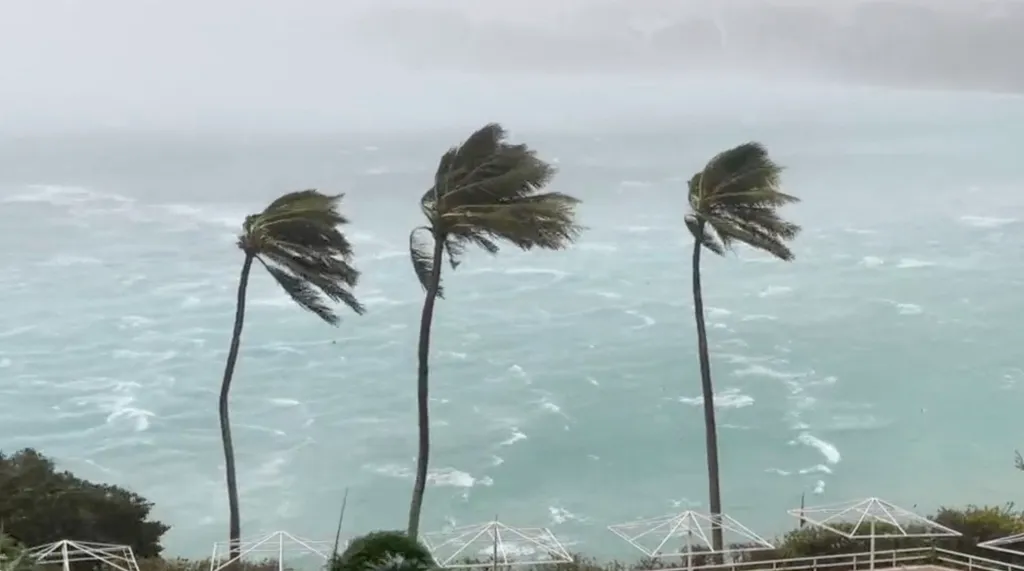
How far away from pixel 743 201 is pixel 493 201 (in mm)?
2824

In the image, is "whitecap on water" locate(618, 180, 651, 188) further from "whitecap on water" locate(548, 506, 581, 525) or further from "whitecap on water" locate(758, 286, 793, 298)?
"whitecap on water" locate(548, 506, 581, 525)

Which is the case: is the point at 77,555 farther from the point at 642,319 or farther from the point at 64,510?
the point at 642,319

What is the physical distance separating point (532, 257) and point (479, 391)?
65.7 feet

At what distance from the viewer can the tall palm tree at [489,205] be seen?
9.68 meters

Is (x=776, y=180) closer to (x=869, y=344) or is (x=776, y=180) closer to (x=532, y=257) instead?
(x=869, y=344)

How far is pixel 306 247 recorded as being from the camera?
412 inches

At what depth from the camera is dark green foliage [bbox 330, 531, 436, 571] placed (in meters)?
6.24

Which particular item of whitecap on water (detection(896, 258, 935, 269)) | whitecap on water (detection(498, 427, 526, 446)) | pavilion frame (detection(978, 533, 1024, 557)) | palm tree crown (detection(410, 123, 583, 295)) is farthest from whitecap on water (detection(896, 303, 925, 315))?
palm tree crown (detection(410, 123, 583, 295))

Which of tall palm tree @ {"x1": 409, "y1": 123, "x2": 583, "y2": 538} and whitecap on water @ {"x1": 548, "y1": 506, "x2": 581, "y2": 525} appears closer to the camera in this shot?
tall palm tree @ {"x1": 409, "y1": 123, "x2": 583, "y2": 538}

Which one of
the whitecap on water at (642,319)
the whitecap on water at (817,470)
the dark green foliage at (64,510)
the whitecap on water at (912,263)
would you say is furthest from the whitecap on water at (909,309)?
the dark green foliage at (64,510)

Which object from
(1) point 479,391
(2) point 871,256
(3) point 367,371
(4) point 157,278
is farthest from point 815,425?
(4) point 157,278

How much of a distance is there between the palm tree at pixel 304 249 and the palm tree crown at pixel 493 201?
38.4 inches

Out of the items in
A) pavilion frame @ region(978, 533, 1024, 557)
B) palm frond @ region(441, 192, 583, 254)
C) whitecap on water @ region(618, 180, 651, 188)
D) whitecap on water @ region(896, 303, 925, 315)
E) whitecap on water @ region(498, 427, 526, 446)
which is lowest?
pavilion frame @ region(978, 533, 1024, 557)

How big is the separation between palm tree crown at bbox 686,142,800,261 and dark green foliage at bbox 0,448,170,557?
6.93m
